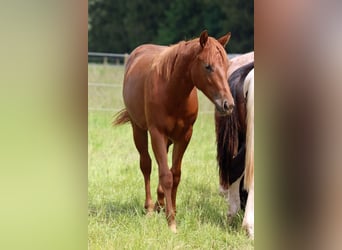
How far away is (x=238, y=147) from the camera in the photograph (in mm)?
1704

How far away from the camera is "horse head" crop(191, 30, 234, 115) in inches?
59.5

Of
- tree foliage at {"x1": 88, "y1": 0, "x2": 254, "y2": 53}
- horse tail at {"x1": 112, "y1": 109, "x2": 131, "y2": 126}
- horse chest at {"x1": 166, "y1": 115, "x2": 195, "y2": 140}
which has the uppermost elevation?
tree foliage at {"x1": 88, "y1": 0, "x2": 254, "y2": 53}

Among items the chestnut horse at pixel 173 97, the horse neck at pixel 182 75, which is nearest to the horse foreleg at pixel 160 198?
the chestnut horse at pixel 173 97

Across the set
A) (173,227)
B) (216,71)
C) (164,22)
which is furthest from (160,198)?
(164,22)

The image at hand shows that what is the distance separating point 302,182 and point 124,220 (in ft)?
1.81

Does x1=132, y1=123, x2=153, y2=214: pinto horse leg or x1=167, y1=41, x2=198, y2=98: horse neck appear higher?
x1=167, y1=41, x2=198, y2=98: horse neck

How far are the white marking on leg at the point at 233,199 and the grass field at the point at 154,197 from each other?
0.08 ft

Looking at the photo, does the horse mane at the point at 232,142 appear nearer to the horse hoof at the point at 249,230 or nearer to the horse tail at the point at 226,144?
the horse tail at the point at 226,144

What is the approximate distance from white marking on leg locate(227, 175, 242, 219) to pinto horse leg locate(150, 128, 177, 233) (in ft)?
0.61

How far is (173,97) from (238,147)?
0.91ft

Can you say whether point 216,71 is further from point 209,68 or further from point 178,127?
point 178,127

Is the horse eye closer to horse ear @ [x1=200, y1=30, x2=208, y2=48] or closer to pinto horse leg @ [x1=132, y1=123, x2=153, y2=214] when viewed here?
horse ear @ [x1=200, y1=30, x2=208, y2=48]

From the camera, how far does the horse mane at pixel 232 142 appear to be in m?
1.63

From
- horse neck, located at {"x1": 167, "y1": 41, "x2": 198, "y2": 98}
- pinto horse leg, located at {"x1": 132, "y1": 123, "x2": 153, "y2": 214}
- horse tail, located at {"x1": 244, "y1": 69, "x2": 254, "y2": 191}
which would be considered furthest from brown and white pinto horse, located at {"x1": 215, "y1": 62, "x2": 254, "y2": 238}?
pinto horse leg, located at {"x1": 132, "y1": 123, "x2": 153, "y2": 214}
